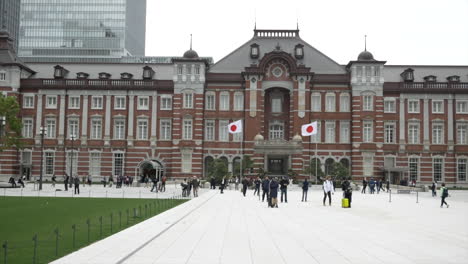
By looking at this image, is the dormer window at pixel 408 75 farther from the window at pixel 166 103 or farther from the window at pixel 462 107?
the window at pixel 166 103

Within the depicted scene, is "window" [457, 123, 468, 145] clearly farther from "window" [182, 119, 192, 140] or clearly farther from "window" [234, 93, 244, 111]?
"window" [182, 119, 192, 140]

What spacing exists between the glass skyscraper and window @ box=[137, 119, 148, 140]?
67.1 metres

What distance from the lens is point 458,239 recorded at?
50.1ft

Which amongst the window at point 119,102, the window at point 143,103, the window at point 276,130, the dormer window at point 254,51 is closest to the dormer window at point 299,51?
the dormer window at point 254,51

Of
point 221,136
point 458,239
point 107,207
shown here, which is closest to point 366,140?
point 221,136

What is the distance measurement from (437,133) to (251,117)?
2177cm

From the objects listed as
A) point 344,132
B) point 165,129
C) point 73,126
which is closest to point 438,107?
point 344,132

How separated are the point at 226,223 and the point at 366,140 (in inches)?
1676

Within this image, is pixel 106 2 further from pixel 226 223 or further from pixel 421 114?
pixel 226 223

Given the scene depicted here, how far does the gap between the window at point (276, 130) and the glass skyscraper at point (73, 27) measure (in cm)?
7303

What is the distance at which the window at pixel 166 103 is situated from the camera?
61031 millimetres

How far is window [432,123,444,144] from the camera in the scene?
195 ft

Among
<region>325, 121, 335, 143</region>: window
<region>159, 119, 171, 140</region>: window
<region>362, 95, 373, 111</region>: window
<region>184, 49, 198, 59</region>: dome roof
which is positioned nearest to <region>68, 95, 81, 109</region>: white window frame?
<region>159, 119, 171, 140</region>: window

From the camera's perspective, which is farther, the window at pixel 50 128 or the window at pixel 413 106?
the window at pixel 50 128
